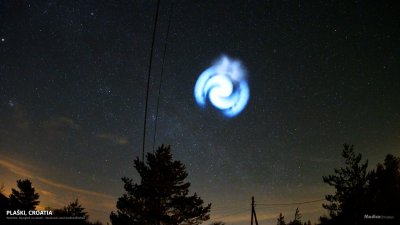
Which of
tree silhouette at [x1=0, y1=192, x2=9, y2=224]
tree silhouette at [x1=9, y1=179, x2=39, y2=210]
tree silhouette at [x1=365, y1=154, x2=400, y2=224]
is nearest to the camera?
tree silhouette at [x1=0, y1=192, x2=9, y2=224]

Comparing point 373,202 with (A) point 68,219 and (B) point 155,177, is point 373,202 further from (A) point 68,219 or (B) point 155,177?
(A) point 68,219

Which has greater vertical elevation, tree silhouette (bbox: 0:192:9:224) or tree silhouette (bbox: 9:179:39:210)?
tree silhouette (bbox: 9:179:39:210)

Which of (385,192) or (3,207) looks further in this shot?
(385,192)

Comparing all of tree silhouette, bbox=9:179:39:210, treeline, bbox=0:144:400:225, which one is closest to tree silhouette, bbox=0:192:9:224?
treeline, bbox=0:144:400:225

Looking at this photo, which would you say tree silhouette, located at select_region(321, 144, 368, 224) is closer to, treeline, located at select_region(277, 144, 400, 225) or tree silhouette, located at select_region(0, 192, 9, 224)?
treeline, located at select_region(277, 144, 400, 225)

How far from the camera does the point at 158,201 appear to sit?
1028 inches

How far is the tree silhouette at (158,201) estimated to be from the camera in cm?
2559

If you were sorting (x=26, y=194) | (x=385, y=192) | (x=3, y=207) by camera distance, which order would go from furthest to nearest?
(x=26, y=194), (x=385, y=192), (x=3, y=207)

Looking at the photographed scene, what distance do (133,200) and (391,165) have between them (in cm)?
Result: 3033

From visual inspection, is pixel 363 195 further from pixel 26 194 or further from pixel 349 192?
pixel 26 194

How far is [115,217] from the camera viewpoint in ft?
85.9

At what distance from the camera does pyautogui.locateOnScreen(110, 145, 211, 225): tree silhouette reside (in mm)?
25594

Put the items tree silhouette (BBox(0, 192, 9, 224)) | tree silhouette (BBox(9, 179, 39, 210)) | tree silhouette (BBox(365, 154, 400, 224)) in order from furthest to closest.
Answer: tree silhouette (BBox(9, 179, 39, 210)) < tree silhouette (BBox(365, 154, 400, 224)) < tree silhouette (BBox(0, 192, 9, 224))

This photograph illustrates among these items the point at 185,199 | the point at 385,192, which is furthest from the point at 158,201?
the point at 385,192
